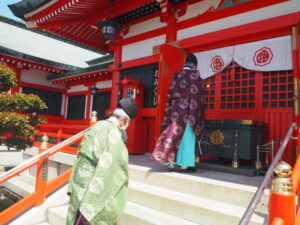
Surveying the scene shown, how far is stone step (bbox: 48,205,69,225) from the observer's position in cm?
363

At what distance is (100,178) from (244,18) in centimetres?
464

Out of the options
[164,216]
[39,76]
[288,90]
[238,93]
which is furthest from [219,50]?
[39,76]

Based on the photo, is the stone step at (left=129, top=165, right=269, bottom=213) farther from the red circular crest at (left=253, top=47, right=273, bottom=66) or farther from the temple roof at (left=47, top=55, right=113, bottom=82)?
the temple roof at (left=47, top=55, right=113, bottom=82)

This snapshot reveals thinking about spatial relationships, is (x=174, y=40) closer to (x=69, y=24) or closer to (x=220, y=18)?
(x=220, y=18)

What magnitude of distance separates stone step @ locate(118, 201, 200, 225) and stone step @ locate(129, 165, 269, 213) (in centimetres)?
54

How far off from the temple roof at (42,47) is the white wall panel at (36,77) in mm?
751

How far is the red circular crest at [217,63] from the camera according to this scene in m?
5.79

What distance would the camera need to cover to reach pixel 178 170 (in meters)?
4.36

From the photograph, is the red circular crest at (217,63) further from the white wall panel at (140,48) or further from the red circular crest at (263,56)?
the white wall panel at (140,48)

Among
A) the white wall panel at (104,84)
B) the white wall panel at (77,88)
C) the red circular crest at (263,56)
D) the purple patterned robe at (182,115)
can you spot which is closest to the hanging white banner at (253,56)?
the red circular crest at (263,56)

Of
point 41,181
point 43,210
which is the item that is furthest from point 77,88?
point 43,210

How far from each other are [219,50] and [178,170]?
123 inches

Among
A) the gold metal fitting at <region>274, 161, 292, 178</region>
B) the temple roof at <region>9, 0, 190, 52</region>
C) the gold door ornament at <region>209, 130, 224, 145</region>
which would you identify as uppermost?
the temple roof at <region>9, 0, 190, 52</region>

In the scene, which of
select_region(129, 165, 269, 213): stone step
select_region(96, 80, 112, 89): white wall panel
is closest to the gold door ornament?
select_region(129, 165, 269, 213): stone step
